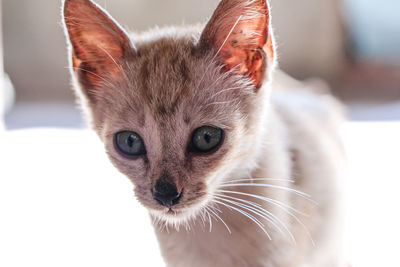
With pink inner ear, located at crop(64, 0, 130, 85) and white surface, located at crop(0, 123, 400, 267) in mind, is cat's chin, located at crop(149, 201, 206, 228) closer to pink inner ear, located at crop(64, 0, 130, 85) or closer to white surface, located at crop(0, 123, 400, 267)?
white surface, located at crop(0, 123, 400, 267)

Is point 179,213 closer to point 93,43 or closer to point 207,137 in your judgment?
point 207,137

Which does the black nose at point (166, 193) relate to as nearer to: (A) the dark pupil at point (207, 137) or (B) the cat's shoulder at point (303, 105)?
(A) the dark pupil at point (207, 137)

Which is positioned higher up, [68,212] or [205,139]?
[205,139]

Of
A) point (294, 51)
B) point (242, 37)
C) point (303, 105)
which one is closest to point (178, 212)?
point (242, 37)

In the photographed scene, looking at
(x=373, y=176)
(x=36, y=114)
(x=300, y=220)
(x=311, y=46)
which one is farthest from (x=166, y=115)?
(x=311, y=46)

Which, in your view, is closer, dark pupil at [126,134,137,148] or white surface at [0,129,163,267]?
dark pupil at [126,134,137,148]

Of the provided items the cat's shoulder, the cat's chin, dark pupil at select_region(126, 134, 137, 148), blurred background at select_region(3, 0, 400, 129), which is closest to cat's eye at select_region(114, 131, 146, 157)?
dark pupil at select_region(126, 134, 137, 148)
